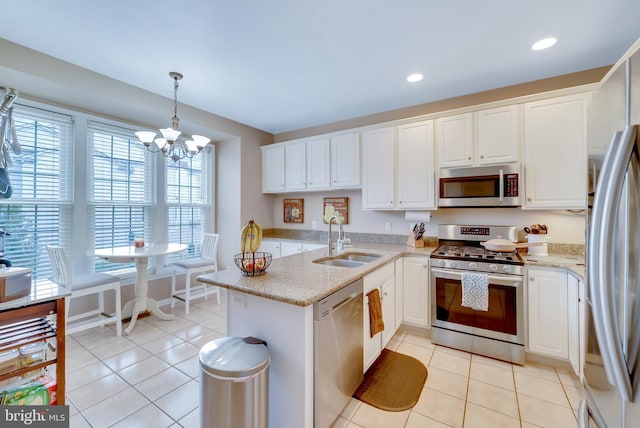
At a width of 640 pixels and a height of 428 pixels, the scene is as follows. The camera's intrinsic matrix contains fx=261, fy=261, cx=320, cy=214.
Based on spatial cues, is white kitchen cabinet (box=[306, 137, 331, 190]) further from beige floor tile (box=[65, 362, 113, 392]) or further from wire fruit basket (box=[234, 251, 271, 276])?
beige floor tile (box=[65, 362, 113, 392])

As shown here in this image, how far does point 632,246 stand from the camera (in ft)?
2.49

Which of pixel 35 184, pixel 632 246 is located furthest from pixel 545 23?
pixel 35 184

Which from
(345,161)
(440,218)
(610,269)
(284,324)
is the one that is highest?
(345,161)

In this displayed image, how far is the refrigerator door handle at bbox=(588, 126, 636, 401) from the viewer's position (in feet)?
2.45

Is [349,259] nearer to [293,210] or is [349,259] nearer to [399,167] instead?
[399,167]

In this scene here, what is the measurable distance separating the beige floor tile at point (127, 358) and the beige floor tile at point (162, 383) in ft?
1.21

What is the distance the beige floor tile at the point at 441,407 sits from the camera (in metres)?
1.71

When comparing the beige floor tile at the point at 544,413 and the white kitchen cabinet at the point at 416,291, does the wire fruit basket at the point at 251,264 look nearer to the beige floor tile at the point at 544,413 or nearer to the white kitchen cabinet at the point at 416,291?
the white kitchen cabinet at the point at 416,291

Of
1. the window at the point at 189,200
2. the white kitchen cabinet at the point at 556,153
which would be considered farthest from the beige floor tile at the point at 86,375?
the white kitchen cabinet at the point at 556,153

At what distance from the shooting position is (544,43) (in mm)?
2113

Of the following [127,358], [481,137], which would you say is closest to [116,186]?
[127,358]

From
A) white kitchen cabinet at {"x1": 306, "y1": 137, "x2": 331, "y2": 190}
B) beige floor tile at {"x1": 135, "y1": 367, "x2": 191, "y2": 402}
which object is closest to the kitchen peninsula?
beige floor tile at {"x1": 135, "y1": 367, "x2": 191, "y2": 402}

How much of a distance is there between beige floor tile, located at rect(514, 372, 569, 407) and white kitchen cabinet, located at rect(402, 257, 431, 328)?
82 centimetres

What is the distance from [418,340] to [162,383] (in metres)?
2.38
